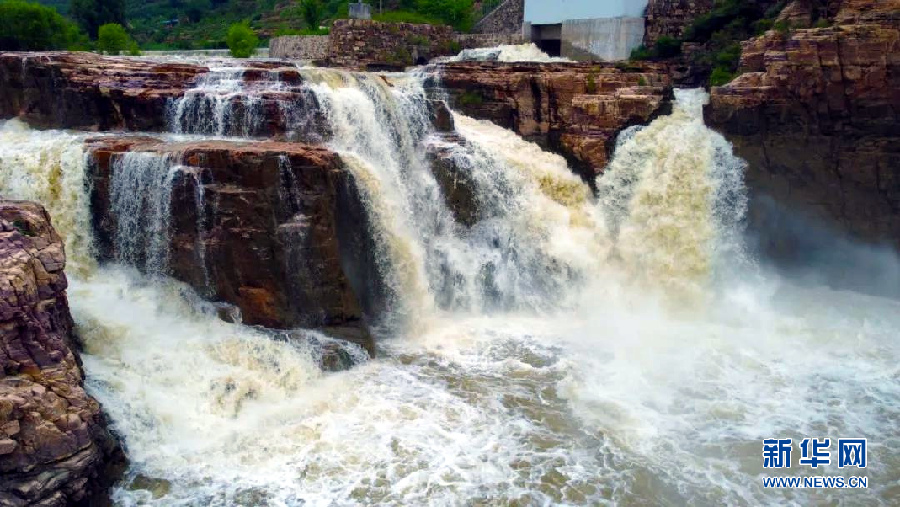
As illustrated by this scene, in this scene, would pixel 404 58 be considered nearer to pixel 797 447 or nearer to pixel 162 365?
pixel 162 365

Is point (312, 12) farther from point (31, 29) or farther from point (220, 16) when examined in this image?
point (220, 16)

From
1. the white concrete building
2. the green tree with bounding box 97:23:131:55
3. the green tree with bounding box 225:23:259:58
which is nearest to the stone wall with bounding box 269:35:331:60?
the green tree with bounding box 225:23:259:58

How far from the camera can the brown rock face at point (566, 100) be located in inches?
651

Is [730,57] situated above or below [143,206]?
above

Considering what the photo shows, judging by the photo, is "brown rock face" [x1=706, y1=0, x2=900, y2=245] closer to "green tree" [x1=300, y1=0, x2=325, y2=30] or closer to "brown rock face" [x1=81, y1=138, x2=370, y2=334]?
"brown rock face" [x1=81, y1=138, x2=370, y2=334]

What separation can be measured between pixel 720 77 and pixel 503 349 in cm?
934

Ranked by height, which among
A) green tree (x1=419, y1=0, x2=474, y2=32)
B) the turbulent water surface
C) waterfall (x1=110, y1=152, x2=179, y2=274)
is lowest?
the turbulent water surface

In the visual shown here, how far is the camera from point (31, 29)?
24.3 meters

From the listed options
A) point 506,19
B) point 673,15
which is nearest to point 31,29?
point 506,19

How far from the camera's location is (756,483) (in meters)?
9.33

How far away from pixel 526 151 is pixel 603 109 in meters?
1.98

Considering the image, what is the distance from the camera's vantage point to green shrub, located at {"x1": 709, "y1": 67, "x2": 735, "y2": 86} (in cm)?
1736

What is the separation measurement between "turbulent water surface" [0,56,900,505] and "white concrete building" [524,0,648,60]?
4862 mm

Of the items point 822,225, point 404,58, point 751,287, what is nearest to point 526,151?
point 751,287
